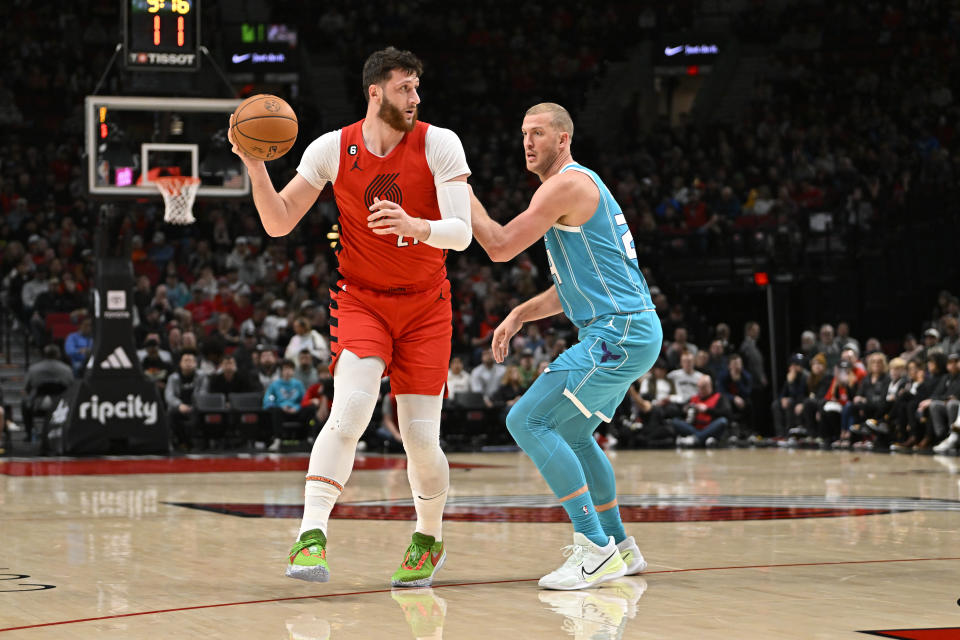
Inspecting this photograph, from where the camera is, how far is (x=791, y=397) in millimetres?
18797

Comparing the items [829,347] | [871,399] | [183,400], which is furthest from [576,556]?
[829,347]

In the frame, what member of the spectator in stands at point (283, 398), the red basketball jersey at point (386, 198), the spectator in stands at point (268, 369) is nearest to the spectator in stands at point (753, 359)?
the spectator in stands at point (283, 398)

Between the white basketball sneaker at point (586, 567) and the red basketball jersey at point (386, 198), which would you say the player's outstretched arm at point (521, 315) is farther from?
the white basketball sneaker at point (586, 567)

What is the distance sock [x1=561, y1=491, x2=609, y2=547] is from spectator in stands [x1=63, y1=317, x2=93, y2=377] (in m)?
12.6

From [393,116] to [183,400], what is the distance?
39.8ft

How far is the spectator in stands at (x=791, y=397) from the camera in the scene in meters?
18.7

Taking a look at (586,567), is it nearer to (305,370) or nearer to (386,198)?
(386,198)

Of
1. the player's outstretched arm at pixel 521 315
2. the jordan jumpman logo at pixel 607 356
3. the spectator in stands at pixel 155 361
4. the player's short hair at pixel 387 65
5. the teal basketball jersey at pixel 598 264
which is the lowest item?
the spectator in stands at pixel 155 361

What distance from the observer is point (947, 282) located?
20859 mm

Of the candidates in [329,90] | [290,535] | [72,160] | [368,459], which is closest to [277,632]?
[290,535]

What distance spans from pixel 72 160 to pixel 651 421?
11995mm

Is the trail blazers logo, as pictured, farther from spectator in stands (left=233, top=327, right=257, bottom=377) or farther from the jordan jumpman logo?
spectator in stands (left=233, top=327, right=257, bottom=377)

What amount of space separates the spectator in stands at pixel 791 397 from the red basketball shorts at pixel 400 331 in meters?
13.7

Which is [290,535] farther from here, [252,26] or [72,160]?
[252,26]
